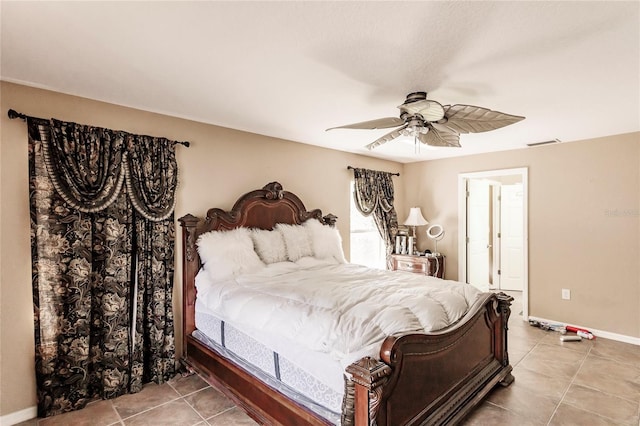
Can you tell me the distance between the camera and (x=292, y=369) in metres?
1.99

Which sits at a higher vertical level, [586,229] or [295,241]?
[586,229]

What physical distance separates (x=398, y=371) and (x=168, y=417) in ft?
5.82

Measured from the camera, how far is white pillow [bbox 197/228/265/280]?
2.98m

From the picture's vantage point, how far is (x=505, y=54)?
1963 mm

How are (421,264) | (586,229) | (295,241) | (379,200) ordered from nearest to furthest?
(295,241), (586,229), (421,264), (379,200)

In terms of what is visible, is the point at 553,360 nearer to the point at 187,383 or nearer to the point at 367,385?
the point at 367,385

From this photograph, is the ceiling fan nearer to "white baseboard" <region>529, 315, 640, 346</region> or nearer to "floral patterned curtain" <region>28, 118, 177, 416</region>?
"floral patterned curtain" <region>28, 118, 177, 416</region>

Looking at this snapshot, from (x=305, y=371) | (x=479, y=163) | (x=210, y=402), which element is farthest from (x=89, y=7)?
(x=479, y=163)

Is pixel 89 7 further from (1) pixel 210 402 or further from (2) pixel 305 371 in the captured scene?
(1) pixel 210 402

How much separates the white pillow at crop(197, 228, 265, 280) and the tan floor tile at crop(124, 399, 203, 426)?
102 centimetres

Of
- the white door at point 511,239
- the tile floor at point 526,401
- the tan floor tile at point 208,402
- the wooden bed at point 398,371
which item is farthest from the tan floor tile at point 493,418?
the white door at point 511,239

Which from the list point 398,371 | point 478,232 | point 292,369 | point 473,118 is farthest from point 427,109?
point 478,232

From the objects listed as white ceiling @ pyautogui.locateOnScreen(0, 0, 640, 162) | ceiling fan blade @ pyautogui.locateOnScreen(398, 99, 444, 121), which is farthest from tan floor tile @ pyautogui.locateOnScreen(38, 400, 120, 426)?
ceiling fan blade @ pyautogui.locateOnScreen(398, 99, 444, 121)

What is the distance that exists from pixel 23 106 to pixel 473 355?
3827mm
